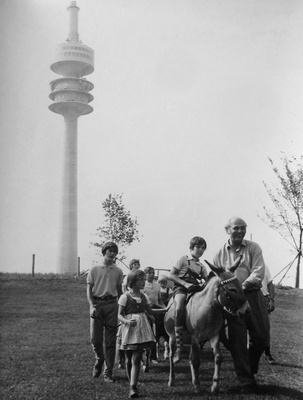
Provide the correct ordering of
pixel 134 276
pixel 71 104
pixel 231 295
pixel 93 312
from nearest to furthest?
pixel 231 295
pixel 134 276
pixel 93 312
pixel 71 104

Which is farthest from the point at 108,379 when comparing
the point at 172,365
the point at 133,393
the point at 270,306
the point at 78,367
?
the point at 270,306

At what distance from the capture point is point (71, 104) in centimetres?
6938

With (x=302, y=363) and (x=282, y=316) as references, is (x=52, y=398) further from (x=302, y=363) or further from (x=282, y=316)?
(x=282, y=316)

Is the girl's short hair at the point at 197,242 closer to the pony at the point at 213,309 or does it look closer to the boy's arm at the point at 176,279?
the boy's arm at the point at 176,279

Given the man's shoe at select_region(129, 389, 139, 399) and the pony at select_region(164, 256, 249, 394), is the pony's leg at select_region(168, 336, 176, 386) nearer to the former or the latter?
the pony at select_region(164, 256, 249, 394)

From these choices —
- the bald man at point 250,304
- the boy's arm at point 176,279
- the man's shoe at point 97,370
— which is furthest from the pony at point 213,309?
the man's shoe at point 97,370

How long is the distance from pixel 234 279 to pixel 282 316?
15.5 metres

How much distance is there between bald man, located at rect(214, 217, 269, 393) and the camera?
25.1 ft

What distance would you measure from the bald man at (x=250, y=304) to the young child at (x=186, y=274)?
1.00 ft

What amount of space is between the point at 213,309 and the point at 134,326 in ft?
3.76

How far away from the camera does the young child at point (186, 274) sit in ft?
26.3

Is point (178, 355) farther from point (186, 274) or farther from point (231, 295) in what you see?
point (231, 295)

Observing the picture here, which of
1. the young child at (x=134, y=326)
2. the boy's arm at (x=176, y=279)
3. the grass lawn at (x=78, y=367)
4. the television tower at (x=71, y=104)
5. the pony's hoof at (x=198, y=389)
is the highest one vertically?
the television tower at (x=71, y=104)

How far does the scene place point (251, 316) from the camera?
786 centimetres
